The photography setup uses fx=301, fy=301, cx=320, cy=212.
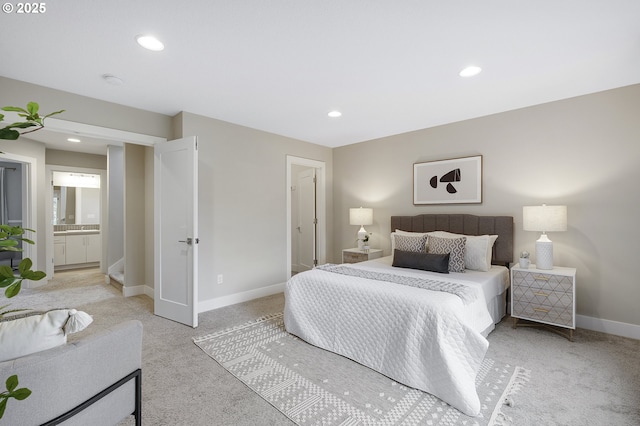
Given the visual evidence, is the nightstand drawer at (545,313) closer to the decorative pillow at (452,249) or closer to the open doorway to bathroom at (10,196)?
the decorative pillow at (452,249)

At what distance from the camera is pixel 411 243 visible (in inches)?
147

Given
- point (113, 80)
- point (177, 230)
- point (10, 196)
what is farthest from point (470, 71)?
point (10, 196)

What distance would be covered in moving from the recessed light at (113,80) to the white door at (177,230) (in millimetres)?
763

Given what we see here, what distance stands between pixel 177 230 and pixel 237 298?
130cm

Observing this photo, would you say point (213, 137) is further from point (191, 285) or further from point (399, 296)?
point (399, 296)

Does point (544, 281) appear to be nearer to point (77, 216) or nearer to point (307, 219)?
point (307, 219)

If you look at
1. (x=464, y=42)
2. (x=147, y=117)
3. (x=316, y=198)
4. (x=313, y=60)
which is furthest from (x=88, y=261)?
(x=464, y=42)

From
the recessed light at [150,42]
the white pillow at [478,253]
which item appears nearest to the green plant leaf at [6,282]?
the recessed light at [150,42]

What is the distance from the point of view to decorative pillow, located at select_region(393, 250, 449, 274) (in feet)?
10.6

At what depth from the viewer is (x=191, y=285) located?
3.30 metres

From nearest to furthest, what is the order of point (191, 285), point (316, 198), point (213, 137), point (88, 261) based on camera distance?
point (191, 285) < point (213, 137) < point (316, 198) < point (88, 261)

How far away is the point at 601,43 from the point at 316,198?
414cm

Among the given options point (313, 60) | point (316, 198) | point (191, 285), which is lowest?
point (191, 285)

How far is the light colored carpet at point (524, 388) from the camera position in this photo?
189cm
